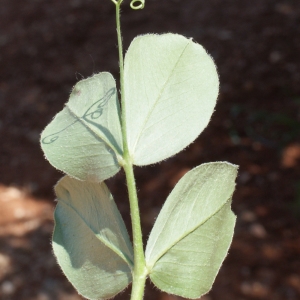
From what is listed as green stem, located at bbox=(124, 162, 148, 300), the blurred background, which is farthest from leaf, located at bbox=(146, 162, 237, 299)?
the blurred background

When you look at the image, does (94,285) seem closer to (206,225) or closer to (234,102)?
(206,225)

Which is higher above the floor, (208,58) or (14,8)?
(208,58)

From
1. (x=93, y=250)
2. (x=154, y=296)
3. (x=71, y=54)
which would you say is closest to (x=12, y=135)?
(x=71, y=54)

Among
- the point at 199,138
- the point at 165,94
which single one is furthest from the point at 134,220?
the point at 199,138

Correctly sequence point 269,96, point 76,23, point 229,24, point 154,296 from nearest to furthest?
point 154,296, point 269,96, point 229,24, point 76,23

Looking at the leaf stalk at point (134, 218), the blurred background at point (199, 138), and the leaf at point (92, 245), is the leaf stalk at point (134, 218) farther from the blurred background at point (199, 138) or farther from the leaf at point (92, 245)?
the blurred background at point (199, 138)

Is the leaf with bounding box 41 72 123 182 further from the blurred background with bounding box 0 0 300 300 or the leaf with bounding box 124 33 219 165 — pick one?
the blurred background with bounding box 0 0 300 300

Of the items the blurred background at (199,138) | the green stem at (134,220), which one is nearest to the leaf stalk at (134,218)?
the green stem at (134,220)
